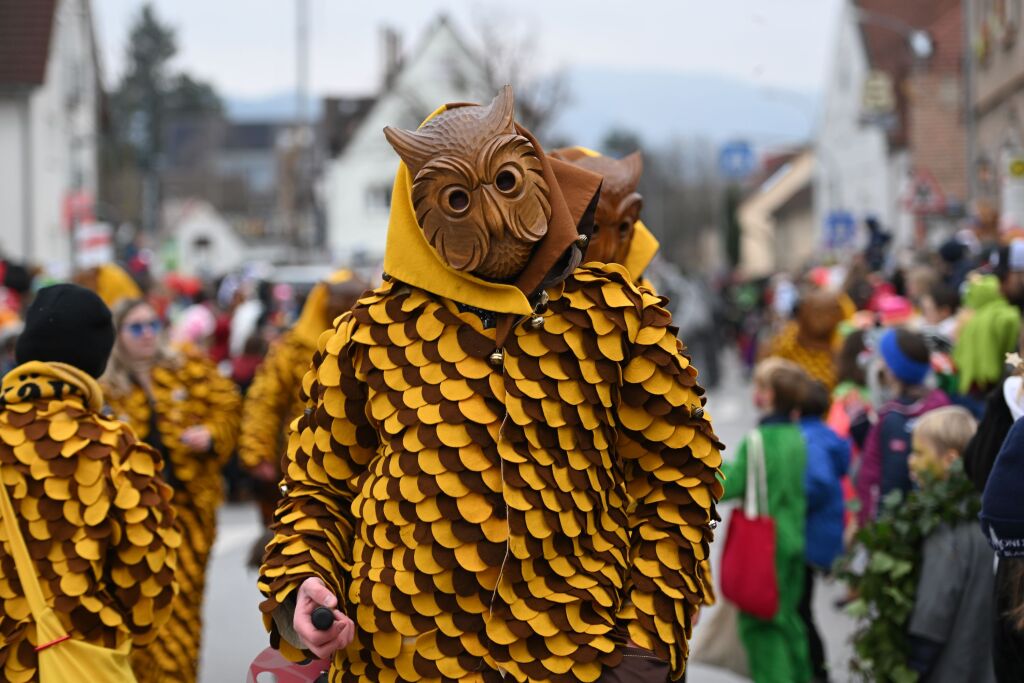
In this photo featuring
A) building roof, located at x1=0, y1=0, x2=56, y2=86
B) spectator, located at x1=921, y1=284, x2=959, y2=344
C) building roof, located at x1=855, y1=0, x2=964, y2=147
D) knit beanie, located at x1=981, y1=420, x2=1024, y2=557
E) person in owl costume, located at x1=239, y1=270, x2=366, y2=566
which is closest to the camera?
knit beanie, located at x1=981, y1=420, x2=1024, y2=557

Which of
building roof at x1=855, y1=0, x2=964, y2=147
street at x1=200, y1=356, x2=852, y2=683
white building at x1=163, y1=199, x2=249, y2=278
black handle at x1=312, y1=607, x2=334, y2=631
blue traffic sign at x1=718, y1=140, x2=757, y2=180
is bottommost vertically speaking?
white building at x1=163, y1=199, x2=249, y2=278

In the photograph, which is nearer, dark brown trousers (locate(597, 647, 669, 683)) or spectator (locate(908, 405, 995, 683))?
dark brown trousers (locate(597, 647, 669, 683))

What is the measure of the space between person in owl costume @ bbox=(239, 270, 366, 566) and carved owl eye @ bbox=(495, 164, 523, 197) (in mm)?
4265

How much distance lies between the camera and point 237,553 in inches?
472

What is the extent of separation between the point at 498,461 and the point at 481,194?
585 mm

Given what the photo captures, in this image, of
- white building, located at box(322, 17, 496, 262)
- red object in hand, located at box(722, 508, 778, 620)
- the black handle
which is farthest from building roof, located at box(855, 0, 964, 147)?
the black handle

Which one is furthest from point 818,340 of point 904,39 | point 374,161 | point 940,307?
point 374,161

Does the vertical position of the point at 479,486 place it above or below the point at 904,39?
above

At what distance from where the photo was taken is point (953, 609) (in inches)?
208

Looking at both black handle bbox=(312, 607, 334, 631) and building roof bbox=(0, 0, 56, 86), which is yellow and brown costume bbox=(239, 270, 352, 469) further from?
building roof bbox=(0, 0, 56, 86)

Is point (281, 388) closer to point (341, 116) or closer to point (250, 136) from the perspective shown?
point (341, 116)

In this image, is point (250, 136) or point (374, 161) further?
point (250, 136)

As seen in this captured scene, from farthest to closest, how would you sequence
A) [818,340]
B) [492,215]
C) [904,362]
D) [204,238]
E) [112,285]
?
1. [204,238]
2. [818,340]
3. [112,285]
4. [904,362]
5. [492,215]

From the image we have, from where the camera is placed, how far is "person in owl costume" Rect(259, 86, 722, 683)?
3.33 meters
